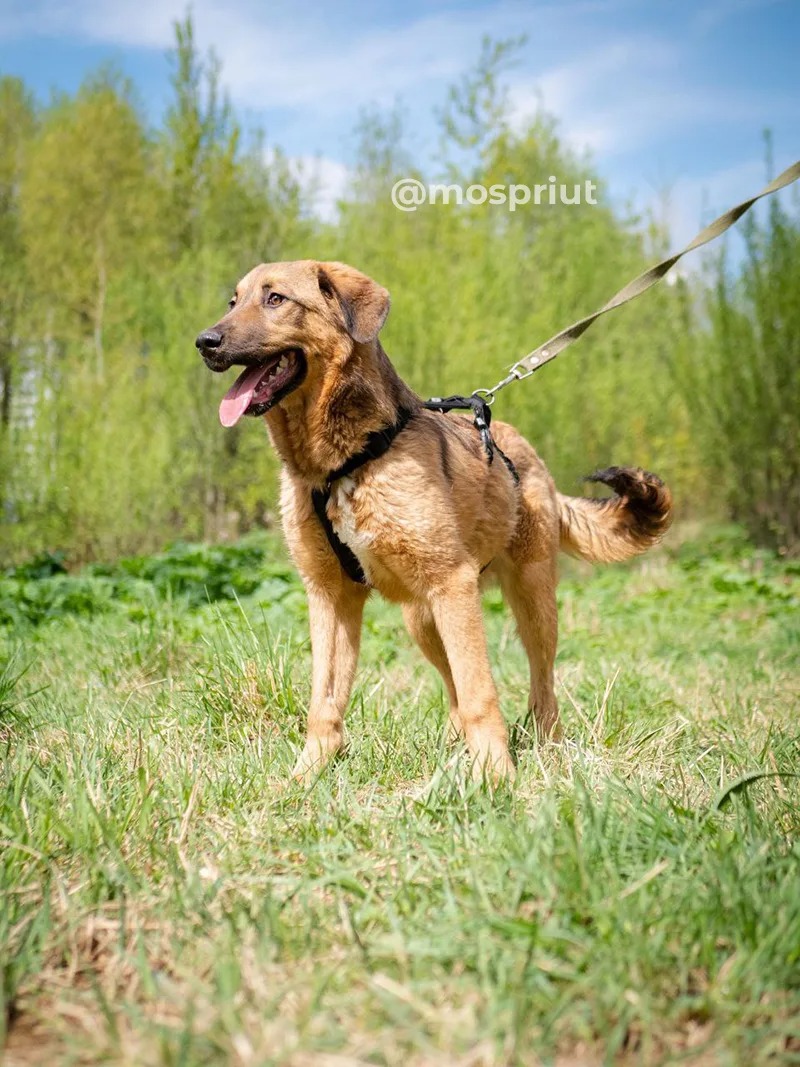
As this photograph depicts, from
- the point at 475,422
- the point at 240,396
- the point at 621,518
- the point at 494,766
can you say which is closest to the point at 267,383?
the point at 240,396

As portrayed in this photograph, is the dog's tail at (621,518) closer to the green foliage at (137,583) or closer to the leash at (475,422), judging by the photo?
the leash at (475,422)

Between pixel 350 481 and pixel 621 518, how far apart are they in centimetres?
185

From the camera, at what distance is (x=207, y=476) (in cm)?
1369

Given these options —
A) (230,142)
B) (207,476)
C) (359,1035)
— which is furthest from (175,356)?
(359,1035)

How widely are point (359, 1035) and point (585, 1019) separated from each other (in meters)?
0.45

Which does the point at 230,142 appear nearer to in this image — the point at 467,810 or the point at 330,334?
the point at 330,334

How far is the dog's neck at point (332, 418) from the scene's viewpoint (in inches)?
139

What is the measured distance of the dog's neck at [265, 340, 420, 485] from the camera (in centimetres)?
354

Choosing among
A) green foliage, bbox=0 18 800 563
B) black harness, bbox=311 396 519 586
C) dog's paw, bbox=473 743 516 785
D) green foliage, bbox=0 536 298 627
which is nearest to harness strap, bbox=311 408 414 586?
black harness, bbox=311 396 519 586

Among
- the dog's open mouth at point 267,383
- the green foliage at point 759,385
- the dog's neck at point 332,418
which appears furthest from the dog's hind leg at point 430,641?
the green foliage at point 759,385

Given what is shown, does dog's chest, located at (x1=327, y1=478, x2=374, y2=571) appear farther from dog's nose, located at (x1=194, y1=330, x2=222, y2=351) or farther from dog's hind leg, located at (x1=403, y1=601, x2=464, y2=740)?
dog's nose, located at (x1=194, y1=330, x2=222, y2=351)

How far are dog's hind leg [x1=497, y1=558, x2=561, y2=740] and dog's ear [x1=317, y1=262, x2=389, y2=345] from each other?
140cm

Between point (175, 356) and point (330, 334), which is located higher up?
point (175, 356)

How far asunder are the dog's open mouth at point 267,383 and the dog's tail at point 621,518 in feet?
6.07
